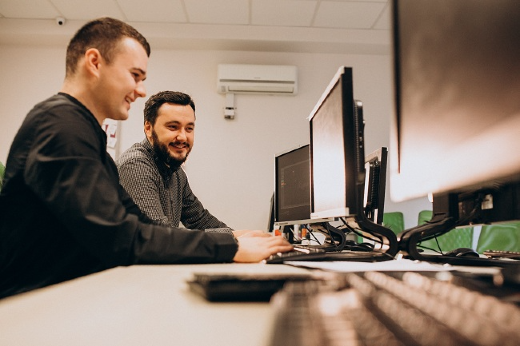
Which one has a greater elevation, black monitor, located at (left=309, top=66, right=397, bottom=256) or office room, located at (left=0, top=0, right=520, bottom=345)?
office room, located at (left=0, top=0, right=520, bottom=345)

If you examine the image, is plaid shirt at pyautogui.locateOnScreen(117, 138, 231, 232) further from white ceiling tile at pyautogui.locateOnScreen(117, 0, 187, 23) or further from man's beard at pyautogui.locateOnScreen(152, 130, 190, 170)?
white ceiling tile at pyautogui.locateOnScreen(117, 0, 187, 23)

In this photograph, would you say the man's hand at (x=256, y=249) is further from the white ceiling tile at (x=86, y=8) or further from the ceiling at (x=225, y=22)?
the white ceiling tile at (x=86, y=8)

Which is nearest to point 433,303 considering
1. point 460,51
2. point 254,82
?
point 460,51

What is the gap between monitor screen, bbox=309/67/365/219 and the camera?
3.11 feet

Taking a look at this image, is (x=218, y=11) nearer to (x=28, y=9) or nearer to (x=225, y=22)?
(x=225, y=22)

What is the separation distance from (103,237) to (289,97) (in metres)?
3.42

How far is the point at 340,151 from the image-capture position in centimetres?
101

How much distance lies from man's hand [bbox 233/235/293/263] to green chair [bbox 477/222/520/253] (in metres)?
1.60

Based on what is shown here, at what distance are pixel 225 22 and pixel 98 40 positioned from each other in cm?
272

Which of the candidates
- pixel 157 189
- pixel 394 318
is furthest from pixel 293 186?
pixel 394 318

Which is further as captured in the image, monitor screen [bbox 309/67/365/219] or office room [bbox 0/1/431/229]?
office room [bbox 0/1/431/229]

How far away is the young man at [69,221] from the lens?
86cm

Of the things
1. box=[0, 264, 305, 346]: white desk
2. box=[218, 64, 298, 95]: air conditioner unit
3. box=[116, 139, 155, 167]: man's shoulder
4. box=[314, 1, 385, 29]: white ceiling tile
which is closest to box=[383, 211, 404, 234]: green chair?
box=[218, 64, 298, 95]: air conditioner unit

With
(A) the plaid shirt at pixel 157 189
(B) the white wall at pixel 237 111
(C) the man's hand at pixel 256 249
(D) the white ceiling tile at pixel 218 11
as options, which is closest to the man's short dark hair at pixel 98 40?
(A) the plaid shirt at pixel 157 189
